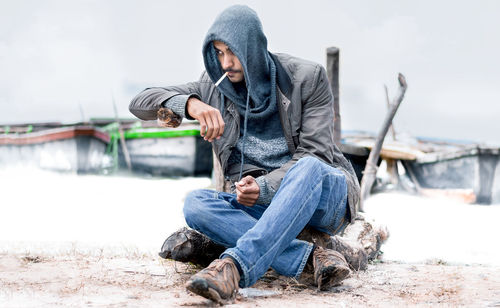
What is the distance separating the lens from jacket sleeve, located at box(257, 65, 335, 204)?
10.6ft

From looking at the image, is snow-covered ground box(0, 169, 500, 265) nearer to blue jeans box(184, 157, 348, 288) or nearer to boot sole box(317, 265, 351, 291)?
blue jeans box(184, 157, 348, 288)

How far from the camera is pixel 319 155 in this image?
3.22m

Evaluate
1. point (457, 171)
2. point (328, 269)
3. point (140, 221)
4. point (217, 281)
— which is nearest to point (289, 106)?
point (328, 269)

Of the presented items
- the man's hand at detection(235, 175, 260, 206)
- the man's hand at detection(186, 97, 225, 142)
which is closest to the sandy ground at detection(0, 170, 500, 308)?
the man's hand at detection(235, 175, 260, 206)

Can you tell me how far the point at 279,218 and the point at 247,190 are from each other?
0.25 m

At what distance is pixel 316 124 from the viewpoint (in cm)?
326

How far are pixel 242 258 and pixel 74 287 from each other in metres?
1.08

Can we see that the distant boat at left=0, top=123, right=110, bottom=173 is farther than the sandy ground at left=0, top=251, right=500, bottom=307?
Yes

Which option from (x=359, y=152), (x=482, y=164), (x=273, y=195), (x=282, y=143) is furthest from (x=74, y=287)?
(x=482, y=164)

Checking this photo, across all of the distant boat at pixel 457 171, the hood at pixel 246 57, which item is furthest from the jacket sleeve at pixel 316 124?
the distant boat at pixel 457 171

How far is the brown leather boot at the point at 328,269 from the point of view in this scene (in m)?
2.98

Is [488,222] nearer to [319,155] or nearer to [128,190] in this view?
[319,155]

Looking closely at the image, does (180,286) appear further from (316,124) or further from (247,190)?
(316,124)

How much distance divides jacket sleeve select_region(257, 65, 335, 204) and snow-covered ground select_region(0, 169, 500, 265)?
2.03m
